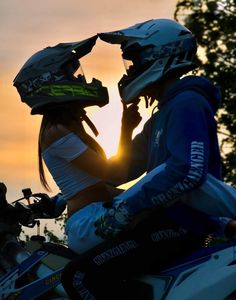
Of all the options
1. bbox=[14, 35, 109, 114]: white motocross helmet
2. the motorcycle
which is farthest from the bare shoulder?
the motorcycle

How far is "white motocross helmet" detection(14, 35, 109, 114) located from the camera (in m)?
5.27

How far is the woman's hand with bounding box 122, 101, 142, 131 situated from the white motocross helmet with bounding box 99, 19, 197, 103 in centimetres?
47

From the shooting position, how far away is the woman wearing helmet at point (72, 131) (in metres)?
5.07

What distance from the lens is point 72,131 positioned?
16.9ft

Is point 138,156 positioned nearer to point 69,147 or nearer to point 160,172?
point 69,147

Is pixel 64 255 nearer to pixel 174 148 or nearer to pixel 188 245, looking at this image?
pixel 188 245

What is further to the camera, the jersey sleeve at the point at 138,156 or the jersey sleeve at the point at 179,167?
the jersey sleeve at the point at 138,156

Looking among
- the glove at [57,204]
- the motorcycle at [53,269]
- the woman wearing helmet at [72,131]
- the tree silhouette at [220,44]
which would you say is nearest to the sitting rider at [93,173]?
the woman wearing helmet at [72,131]

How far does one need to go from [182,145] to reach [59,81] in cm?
129

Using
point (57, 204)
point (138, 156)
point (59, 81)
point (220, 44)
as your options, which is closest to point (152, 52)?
point (59, 81)

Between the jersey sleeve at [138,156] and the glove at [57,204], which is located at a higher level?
the jersey sleeve at [138,156]

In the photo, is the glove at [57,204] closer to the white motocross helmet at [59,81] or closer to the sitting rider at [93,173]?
the sitting rider at [93,173]

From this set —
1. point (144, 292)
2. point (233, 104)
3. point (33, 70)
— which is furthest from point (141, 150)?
point (233, 104)

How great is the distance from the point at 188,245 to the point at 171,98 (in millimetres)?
893
